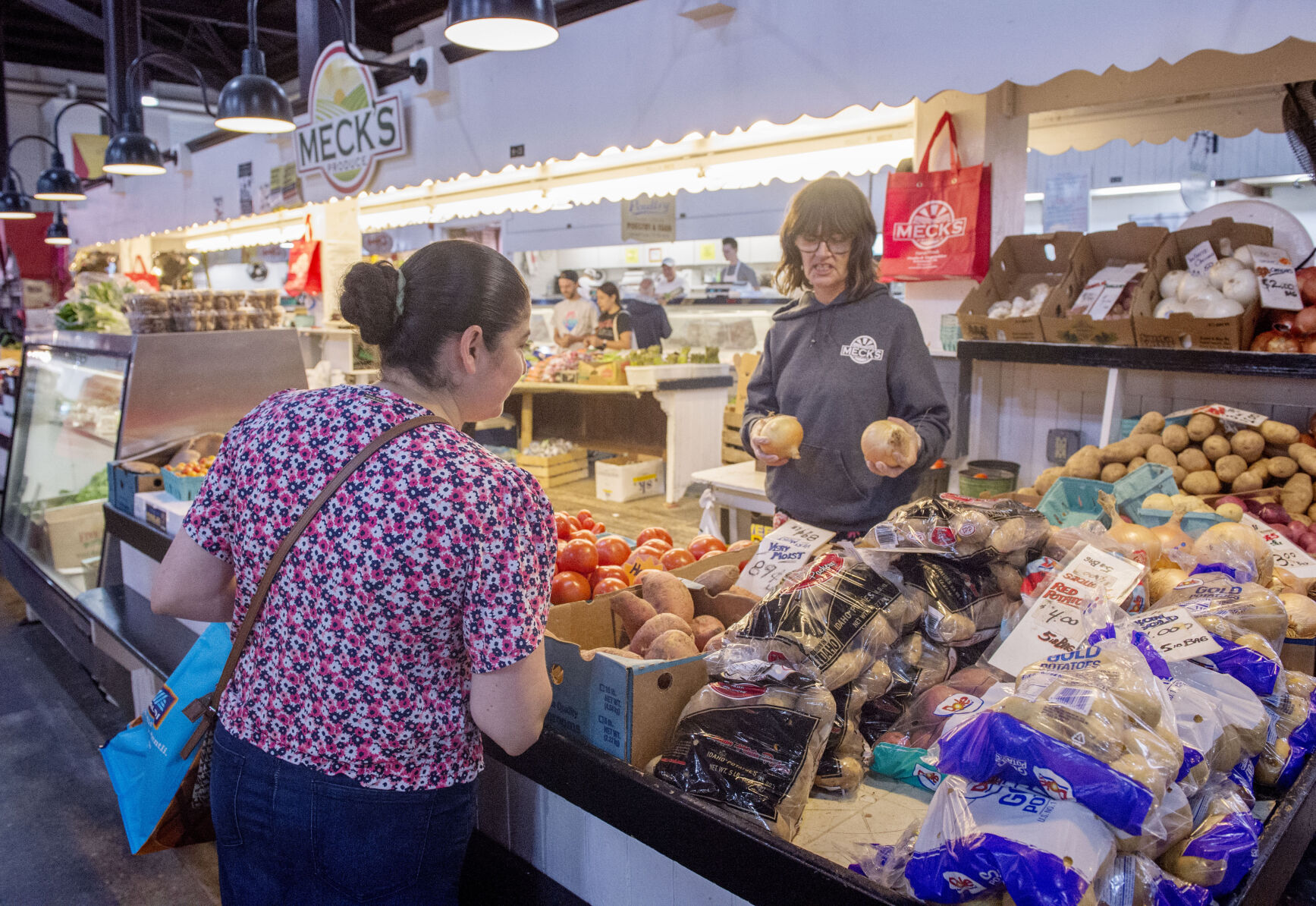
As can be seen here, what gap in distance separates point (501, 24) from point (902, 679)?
273 centimetres

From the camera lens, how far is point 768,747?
4.66ft

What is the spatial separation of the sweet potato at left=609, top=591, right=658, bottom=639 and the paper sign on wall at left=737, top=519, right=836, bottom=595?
326 millimetres

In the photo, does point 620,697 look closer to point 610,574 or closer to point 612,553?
point 610,574

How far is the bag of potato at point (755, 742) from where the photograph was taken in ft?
4.55

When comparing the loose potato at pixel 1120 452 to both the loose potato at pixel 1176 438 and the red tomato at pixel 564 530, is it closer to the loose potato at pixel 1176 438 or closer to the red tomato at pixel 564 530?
the loose potato at pixel 1176 438

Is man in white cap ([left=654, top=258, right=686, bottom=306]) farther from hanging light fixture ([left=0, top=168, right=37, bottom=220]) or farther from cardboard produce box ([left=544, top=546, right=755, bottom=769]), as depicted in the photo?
cardboard produce box ([left=544, top=546, right=755, bottom=769])

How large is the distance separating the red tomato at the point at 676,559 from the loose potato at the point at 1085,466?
174cm

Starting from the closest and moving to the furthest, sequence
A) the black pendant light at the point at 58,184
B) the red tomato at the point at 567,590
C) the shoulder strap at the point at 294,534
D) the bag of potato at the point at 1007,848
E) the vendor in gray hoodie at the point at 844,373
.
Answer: the bag of potato at the point at 1007,848 < the shoulder strap at the point at 294,534 < the red tomato at the point at 567,590 < the vendor in gray hoodie at the point at 844,373 < the black pendant light at the point at 58,184

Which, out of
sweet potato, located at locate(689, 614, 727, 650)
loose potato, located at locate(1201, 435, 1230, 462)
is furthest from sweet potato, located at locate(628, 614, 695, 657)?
loose potato, located at locate(1201, 435, 1230, 462)

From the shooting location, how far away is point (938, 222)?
4121mm

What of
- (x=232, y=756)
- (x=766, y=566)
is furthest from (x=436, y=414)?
(x=766, y=566)

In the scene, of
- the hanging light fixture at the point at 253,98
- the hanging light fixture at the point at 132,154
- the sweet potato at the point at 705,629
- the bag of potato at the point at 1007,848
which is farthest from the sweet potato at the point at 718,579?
the hanging light fixture at the point at 132,154

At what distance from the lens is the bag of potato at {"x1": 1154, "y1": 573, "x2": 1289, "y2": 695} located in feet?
5.01

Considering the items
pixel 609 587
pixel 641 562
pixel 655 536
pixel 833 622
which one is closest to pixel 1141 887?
pixel 833 622
